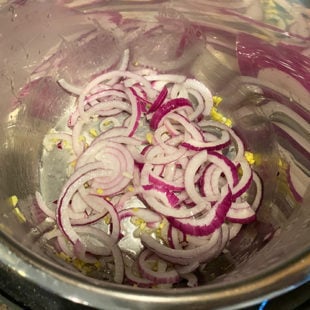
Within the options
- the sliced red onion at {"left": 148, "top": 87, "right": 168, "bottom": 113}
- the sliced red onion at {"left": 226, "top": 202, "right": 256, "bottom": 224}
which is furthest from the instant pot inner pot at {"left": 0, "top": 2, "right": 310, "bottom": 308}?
the sliced red onion at {"left": 148, "top": 87, "right": 168, "bottom": 113}

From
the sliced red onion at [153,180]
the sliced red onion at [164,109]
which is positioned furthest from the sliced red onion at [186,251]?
the sliced red onion at [164,109]

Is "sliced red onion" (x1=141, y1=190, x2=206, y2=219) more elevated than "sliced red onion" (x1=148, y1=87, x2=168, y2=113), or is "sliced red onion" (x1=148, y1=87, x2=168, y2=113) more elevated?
"sliced red onion" (x1=148, y1=87, x2=168, y2=113)

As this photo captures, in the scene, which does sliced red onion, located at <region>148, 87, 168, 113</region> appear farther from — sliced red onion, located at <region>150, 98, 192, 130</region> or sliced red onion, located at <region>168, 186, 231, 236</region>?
sliced red onion, located at <region>168, 186, 231, 236</region>

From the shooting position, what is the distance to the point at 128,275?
104 centimetres

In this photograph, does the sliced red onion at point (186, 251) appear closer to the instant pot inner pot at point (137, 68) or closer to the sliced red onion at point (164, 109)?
the instant pot inner pot at point (137, 68)

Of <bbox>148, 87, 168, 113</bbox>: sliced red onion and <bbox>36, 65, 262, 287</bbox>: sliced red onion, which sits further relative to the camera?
<bbox>148, 87, 168, 113</bbox>: sliced red onion

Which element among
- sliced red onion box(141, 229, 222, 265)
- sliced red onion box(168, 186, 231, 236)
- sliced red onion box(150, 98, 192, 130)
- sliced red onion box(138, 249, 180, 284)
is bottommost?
sliced red onion box(138, 249, 180, 284)

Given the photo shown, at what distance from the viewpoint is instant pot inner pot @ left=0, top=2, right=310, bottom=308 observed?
107 cm

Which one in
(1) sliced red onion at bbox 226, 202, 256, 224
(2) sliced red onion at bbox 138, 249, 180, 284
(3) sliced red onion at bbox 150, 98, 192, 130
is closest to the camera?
(2) sliced red onion at bbox 138, 249, 180, 284

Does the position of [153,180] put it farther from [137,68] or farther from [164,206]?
[137,68]

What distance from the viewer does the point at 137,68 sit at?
139 cm

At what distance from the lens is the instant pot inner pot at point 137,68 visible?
3.51 ft

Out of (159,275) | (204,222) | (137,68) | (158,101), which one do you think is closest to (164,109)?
(158,101)

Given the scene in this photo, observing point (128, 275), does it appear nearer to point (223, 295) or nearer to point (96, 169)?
point (96, 169)
